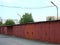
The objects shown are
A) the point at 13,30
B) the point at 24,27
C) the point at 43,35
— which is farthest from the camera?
the point at 13,30

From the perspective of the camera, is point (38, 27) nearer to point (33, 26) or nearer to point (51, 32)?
point (33, 26)

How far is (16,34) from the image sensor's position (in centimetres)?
4794

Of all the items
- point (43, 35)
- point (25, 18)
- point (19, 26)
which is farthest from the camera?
point (25, 18)

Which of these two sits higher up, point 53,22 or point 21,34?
point 53,22

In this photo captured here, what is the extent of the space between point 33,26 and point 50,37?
24.1 feet

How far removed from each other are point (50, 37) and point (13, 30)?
21899mm

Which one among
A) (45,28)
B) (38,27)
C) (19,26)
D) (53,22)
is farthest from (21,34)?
(53,22)

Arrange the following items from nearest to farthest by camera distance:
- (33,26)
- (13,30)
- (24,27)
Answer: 1. (33,26)
2. (24,27)
3. (13,30)

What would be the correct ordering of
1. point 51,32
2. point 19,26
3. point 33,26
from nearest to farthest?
1. point 51,32
2. point 33,26
3. point 19,26

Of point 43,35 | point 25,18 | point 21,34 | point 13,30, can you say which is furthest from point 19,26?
point 25,18

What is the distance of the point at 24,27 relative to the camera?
42312mm

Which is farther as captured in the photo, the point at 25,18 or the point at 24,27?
the point at 25,18

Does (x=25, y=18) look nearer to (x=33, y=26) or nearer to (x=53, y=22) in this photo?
(x=33, y=26)

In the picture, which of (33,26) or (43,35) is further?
(33,26)
